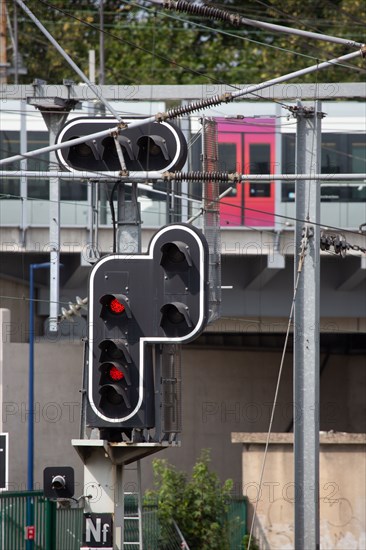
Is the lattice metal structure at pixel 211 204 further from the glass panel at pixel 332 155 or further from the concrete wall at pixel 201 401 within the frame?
the glass panel at pixel 332 155

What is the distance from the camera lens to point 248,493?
26.7m

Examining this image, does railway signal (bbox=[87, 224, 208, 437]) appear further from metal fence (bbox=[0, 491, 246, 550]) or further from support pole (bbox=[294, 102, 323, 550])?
metal fence (bbox=[0, 491, 246, 550])

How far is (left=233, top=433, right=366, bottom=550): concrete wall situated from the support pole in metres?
6.75

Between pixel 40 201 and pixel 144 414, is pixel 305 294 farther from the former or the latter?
pixel 40 201

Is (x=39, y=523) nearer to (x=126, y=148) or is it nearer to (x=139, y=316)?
(x=139, y=316)

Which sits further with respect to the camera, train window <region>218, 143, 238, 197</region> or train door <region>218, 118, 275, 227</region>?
train window <region>218, 143, 238, 197</region>

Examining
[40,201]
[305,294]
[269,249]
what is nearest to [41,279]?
[40,201]

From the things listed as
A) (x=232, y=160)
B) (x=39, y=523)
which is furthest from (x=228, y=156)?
(x=39, y=523)

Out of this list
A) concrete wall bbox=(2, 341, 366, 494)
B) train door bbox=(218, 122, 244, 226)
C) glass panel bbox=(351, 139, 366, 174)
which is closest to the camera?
train door bbox=(218, 122, 244, 226)

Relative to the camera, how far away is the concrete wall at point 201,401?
31516 mm

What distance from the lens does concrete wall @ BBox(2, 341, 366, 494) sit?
103ft

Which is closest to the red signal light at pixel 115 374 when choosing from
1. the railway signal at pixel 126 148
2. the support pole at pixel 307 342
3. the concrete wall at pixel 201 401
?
the railway signal at pixel 126 148

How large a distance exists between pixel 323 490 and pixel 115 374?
41.0 ft

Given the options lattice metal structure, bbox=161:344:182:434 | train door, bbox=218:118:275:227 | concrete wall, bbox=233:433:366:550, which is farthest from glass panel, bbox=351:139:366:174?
lattice metal structure, bbox=161:344:182:434
